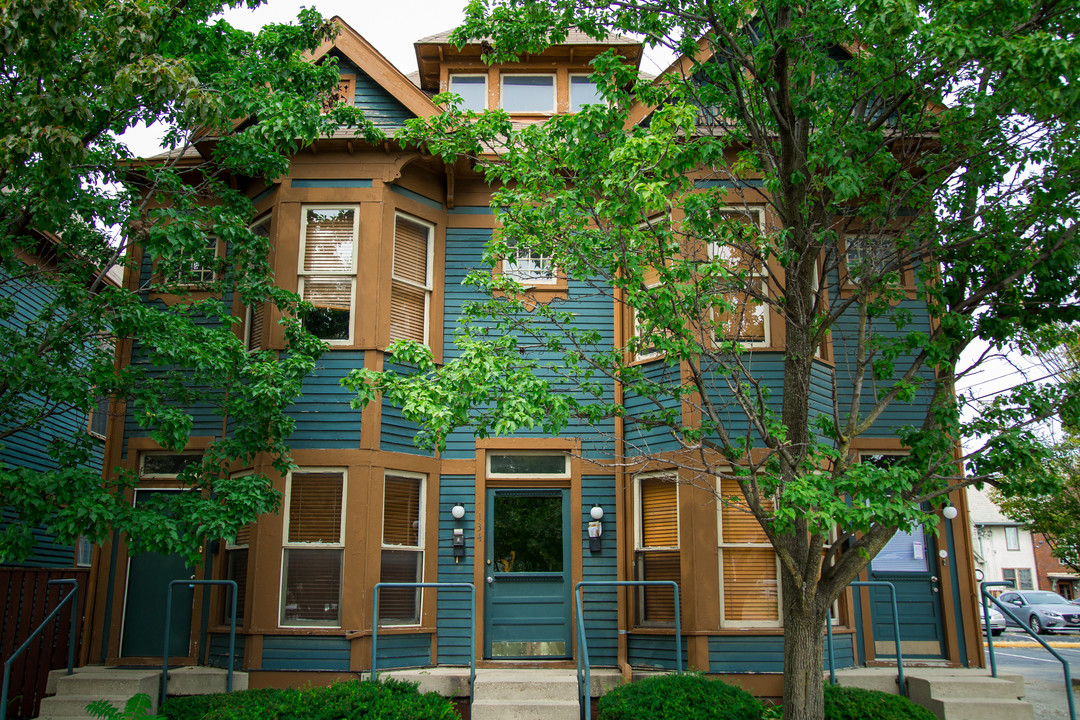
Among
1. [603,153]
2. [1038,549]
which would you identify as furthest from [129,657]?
[1038,549]

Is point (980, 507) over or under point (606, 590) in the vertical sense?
over

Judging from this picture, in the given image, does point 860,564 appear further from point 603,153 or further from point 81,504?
point 81,504

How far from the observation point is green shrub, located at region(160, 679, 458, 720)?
21.8 feet

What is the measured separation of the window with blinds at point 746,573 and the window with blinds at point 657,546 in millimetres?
527

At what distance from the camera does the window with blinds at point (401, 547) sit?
908 cm

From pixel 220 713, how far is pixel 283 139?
516 cm

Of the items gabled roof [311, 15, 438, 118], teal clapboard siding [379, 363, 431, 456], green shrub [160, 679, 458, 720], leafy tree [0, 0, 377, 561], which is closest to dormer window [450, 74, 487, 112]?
gabled roof [311, 15, 438, 118]

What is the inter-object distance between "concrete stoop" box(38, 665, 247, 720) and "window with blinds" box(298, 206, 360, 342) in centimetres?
375

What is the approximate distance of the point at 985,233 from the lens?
22.7 feet

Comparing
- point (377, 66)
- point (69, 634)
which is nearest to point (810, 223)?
point (377, 66)

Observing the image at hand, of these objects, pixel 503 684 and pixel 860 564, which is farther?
pixel 503 684

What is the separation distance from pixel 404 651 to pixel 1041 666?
11102 millimetres

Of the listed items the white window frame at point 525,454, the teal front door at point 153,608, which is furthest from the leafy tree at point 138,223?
the white window frame at point 525,454

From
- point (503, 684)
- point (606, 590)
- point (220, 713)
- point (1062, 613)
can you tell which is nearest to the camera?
point (220, 713)
